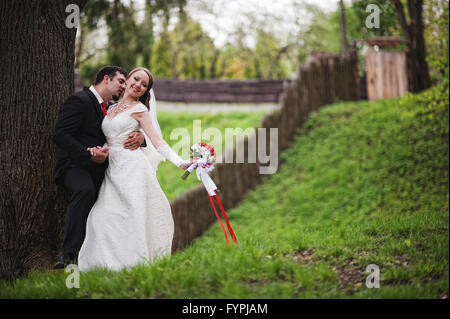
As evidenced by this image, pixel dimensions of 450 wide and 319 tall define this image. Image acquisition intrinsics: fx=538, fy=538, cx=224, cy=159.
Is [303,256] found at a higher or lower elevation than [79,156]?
lower

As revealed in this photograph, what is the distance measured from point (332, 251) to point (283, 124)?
9450 mm

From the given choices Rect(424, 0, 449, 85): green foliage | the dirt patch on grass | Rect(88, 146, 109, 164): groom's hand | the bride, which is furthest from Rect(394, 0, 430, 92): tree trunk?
Rect(88, 146, 109, 164): groom's hand

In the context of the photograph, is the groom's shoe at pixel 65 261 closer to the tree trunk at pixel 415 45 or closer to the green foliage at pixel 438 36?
the green foliage at pixel 438 36

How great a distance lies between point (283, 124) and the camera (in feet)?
47.6

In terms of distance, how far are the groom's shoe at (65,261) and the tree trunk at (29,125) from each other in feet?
1.43

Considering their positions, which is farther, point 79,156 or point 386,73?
point 386,73

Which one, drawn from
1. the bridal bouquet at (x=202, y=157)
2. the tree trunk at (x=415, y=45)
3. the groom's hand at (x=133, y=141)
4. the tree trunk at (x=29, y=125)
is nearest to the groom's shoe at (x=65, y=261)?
the tree trunk at (x=29, y=125)

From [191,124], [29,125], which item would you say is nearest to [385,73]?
[191,124]

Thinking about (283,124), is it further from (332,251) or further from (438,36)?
(332,251)

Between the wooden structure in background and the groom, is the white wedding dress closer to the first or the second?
the groom

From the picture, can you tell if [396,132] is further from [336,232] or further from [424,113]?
[336,232]

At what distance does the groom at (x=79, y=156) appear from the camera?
521 centimetres

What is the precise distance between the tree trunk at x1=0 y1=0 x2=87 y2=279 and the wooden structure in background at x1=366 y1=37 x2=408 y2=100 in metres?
12.2
